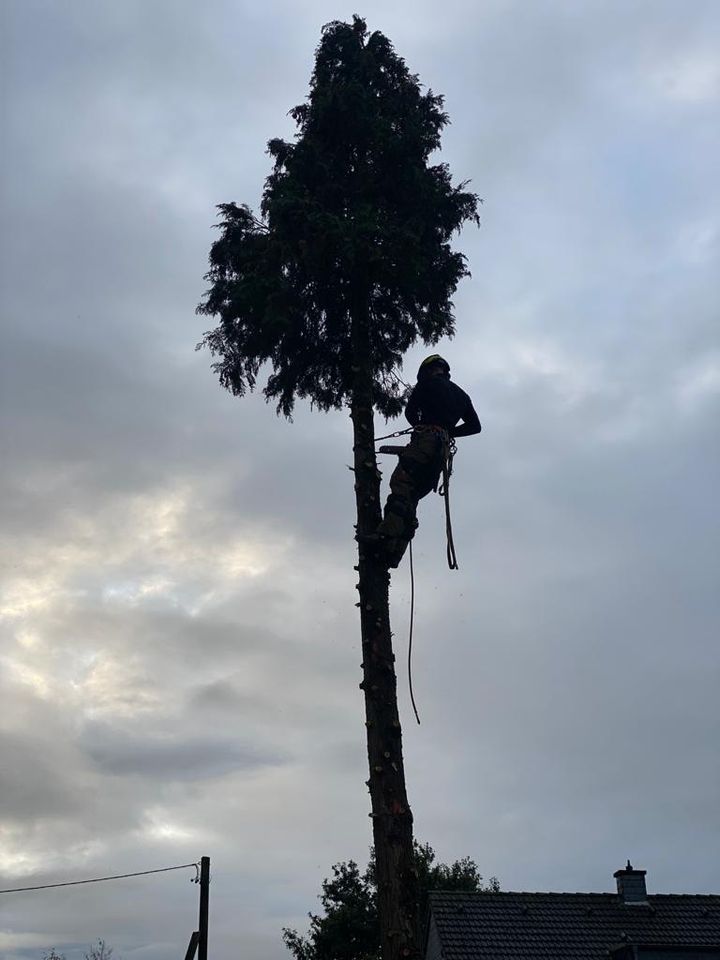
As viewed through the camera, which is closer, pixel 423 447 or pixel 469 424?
pixel 423 447

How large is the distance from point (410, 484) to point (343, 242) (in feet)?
9.54

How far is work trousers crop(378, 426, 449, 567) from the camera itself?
10.5m

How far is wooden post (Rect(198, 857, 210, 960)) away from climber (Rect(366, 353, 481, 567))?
1448cm

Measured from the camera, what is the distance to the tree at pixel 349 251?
11875 millimetres

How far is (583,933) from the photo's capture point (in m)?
25.3

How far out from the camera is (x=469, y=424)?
12156 mm

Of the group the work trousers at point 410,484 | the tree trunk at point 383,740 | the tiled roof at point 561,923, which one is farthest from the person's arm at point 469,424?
the tiled roof at point 561,923

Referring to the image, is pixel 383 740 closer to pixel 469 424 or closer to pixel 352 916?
pixel 469 424

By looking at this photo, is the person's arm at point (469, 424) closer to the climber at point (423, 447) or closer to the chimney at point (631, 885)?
the climber at point (423, 447)

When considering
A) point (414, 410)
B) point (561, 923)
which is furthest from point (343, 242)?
point (561, 923)

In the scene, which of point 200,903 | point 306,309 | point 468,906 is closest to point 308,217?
point 306,309

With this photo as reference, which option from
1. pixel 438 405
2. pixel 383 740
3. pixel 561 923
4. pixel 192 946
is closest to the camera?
pixel 383 740

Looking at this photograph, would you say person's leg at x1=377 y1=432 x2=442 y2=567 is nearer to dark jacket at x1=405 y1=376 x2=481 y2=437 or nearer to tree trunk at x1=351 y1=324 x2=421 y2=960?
Result: tree trunk at x1=351 y1=324 x2=421 y2=960

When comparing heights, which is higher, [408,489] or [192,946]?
[408,489]
